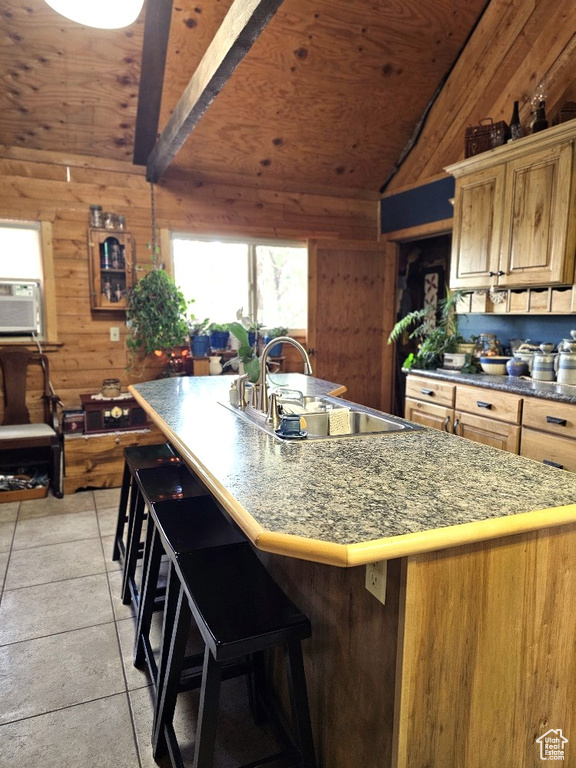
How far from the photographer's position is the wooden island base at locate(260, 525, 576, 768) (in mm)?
1054

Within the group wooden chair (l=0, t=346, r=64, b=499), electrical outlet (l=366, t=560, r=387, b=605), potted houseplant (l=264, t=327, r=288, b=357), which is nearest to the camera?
A: electrical outlet (l=366, t=560, r=387, b=605)

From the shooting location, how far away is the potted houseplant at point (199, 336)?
4457 millimetres

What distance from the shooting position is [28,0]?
9.89ft

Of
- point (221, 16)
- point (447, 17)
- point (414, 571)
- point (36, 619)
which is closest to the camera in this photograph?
point (414, 571)

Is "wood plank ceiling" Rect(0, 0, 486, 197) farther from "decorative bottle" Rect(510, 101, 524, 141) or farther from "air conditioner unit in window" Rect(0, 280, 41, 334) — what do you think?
"air conditioner unit in window" Rect(0, 280, 41, 334)

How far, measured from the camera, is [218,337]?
4551 mm

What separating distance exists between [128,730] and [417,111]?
4639 millimetres

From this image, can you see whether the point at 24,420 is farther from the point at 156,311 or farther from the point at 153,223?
the point at 153,223

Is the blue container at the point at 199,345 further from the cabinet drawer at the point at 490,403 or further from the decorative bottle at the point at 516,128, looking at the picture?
the decorative bottle at the point at 516,128

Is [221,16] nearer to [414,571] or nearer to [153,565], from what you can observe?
[153,565]

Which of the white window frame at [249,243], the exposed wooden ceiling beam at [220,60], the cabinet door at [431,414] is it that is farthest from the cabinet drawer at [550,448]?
the white window frame at [249,243]

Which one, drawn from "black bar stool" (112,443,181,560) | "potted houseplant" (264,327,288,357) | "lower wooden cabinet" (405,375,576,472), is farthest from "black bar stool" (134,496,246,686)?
"potted houseplant" (264,327,288,357)

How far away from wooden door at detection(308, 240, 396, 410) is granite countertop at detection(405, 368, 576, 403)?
4.21 feet

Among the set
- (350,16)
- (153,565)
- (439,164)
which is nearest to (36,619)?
(153,565)
